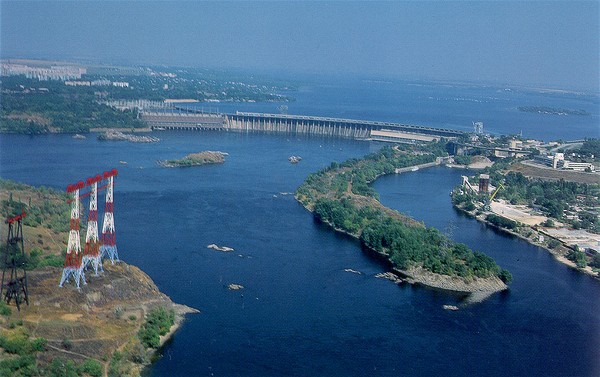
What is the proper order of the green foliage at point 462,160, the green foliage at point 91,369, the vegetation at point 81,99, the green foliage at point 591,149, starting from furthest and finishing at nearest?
the vegetation at point 81,99 → the green foliage at point 462,160 → the green foliage at point 591,149 → the green foliage at point 91,369

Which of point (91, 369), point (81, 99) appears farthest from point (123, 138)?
point (91, 369)

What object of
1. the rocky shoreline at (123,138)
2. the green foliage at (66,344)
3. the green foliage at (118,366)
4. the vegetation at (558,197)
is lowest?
the green foliage at (118,366)

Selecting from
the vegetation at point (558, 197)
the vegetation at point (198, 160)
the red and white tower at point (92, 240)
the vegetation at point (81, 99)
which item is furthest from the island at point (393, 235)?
the vegetation at point (81, 99)

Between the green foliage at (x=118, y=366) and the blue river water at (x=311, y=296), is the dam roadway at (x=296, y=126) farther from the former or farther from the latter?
the green foliage at (x=118, y=366)

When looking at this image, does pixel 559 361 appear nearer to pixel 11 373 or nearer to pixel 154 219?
pixel 11 373

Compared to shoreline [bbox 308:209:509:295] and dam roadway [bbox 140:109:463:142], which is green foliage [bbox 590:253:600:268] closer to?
shoreline [bbox 308:209:509:295]

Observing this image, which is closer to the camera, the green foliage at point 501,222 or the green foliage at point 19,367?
the green foliage at point 19,367

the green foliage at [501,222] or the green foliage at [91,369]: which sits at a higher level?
the green foliage at [501,222]
